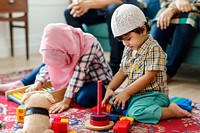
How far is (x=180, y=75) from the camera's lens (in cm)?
221

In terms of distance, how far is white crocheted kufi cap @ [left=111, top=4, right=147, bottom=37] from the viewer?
126cm

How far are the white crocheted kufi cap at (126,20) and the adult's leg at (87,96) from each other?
300 mm

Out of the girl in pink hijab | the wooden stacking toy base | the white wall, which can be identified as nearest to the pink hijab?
the girl in pink hijab

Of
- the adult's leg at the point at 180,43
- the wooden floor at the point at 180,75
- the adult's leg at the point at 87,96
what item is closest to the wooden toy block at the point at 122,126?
the adult's leg at the point at 87,96

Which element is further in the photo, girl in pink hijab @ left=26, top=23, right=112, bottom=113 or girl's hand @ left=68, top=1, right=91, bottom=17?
girl's hand @ left=68, top=1, right=91, bottom=17

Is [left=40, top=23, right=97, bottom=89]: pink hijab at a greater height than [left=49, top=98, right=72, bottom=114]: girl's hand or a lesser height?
greater

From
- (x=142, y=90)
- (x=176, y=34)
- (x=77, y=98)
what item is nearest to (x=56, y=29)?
(x=77, y=98)

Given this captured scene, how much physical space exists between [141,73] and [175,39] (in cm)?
67

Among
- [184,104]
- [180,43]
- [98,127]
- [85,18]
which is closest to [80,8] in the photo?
[85,18]

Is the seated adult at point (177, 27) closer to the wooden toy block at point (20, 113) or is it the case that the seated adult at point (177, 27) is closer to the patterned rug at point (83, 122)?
the patterned rug at point (83, 122)

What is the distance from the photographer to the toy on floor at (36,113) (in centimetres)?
103

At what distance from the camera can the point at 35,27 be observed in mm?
3180

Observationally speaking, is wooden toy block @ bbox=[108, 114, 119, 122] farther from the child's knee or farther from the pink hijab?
the pink hijab

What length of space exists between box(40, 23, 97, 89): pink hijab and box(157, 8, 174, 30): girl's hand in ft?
1.93
